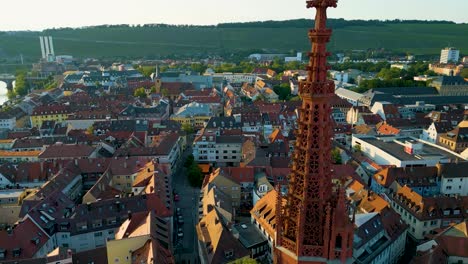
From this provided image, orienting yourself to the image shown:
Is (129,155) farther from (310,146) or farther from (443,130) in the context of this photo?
(443,130)

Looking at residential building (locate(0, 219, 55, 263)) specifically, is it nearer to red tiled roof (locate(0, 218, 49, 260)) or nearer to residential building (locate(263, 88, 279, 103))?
Result: red tiled roof (locate(0, 218, 49, 260))

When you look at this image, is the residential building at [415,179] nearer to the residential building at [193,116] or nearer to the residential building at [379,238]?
the residential building at [379,238]

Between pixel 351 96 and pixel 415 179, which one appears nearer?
pixel 415 179

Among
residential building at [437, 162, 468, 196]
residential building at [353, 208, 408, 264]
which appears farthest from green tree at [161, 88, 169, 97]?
residential building at [353, 208, 408, 264]

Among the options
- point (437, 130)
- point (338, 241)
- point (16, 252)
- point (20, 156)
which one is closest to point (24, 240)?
point (16, 252)

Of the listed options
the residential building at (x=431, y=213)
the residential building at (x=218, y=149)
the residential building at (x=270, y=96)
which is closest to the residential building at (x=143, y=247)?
the residential building at (x=431, y=213)

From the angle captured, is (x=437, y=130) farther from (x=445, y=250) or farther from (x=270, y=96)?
(x=270, y=96)

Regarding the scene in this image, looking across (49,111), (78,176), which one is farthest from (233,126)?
(49,111)
